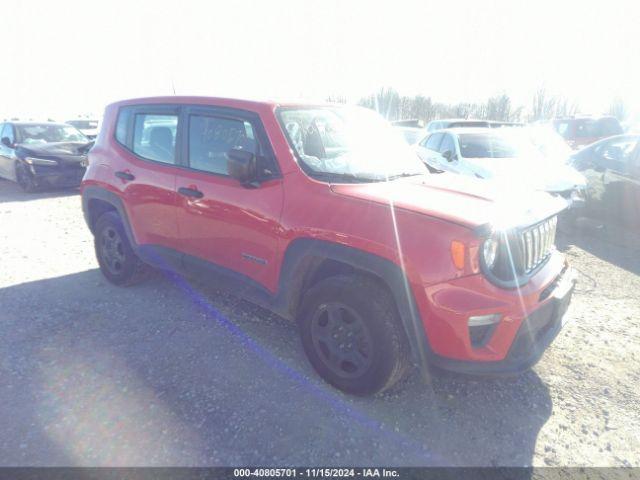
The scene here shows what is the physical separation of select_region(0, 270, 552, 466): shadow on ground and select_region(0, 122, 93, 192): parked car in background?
6700 mm

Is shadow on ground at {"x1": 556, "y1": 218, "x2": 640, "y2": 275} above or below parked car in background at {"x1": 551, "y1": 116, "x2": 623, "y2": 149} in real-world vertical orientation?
below

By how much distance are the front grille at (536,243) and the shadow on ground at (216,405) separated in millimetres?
863

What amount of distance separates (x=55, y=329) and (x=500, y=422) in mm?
3517

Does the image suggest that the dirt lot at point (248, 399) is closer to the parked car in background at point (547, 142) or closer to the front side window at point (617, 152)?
the front side window at point (617, 152)

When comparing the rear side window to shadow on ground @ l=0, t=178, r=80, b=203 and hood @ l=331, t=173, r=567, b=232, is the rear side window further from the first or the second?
shadow on ground @ l=0, t=178, r=80, b=203

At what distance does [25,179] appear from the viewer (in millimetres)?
8992

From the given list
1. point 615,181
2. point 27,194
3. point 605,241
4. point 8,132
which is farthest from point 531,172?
point 8,132

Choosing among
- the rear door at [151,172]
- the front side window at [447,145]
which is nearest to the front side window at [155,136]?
the rear door at [151,172]

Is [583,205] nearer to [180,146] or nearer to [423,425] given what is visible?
[423,425]

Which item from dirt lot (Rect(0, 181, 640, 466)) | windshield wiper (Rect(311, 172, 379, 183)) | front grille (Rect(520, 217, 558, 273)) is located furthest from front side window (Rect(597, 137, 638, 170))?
windshield wiper (Rect(311, 172, 379, 183))

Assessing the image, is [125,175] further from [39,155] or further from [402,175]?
[39,155]

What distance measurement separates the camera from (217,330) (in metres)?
3.37

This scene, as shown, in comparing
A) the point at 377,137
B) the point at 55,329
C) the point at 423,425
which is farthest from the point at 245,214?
the point at 55,329

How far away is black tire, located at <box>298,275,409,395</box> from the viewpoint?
2.32 metres
